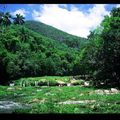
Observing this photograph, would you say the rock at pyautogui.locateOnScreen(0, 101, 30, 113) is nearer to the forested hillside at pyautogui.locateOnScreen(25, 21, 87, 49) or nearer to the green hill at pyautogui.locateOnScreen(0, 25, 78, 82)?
the green hill at pyautogui.locateOnScreen(0, 25, 78, 82)

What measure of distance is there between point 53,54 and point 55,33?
2.49 ft

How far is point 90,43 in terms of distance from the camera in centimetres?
1152

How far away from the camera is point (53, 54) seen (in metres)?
10.4

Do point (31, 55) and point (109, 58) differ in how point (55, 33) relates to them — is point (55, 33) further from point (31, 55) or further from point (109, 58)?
point (109, 58)

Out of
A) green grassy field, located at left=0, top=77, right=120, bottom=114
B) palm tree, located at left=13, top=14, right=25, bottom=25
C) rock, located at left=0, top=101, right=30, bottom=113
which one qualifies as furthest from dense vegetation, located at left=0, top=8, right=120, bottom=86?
rock, located at left=0, top=101, right=30, bottom=113

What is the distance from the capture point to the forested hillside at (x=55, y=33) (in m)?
9.07

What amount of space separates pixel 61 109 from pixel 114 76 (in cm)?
250

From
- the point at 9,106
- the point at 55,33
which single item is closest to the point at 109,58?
the point at 55,33

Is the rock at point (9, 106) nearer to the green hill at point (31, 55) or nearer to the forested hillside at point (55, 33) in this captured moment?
the green hill at point (31, 55)

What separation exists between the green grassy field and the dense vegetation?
35 cm

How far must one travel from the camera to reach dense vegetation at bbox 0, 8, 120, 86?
915cm

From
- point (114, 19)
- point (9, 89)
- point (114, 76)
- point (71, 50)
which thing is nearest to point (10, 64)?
point (9, 89)

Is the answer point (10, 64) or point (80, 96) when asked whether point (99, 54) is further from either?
point (10, 64)

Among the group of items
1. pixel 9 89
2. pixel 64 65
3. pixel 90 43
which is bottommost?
pixel 9 89
